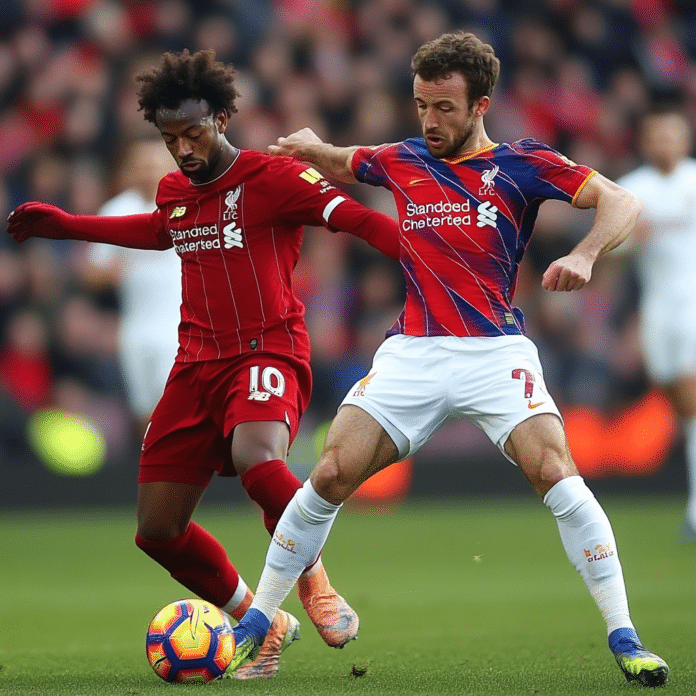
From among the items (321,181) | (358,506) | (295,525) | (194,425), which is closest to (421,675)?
(295,525)

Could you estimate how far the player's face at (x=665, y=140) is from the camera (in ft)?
29.3

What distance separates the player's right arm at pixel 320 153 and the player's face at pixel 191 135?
0.32 meters

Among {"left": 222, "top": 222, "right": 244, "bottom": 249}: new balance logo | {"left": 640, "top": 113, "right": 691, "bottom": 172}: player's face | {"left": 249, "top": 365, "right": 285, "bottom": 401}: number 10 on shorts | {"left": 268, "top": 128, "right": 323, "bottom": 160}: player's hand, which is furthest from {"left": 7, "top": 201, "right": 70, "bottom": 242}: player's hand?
{"left": 640, "top": 113, "right": 691, "bottom": 172}: player's face

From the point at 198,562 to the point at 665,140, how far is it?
518 centimetres

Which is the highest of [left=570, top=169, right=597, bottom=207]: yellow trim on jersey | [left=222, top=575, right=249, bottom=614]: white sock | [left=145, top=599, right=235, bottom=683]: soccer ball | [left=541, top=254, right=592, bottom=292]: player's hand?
[left=570, top=169, right=597, bottom=207]: yellow trim on jersey

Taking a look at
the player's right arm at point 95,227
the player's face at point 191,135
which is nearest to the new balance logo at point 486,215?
the player's face at point 191,135

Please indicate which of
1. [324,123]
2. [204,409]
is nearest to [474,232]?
[204,409]

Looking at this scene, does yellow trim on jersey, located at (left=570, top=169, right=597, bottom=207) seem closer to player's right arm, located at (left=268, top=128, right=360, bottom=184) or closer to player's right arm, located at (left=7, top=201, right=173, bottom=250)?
player's right arm, located at (left=268, top=128, right=360, bottom=184)

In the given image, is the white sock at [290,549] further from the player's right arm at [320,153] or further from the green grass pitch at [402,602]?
the player's right arm at [320,153]

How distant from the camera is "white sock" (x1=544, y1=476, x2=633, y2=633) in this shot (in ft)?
14.6

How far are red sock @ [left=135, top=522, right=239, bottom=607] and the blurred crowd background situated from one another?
625 cm

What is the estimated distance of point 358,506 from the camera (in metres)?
12.3

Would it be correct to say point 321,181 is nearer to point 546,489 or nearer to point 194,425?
point 194,425

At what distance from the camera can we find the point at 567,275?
4.25m
